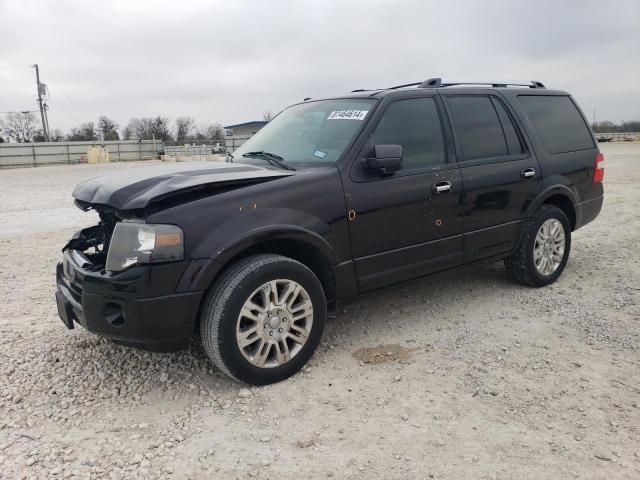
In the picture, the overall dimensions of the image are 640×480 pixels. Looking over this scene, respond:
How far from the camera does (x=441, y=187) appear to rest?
410 centimetres

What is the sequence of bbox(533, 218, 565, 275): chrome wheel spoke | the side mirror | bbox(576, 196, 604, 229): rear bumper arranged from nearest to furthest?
the side mirror
bbox(533, 218, 565, 275): chrome wheel spoke
bbox(576, 196, 604, 229): rear bumper

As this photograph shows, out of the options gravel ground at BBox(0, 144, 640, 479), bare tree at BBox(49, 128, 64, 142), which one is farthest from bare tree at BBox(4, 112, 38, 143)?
gravel ground at BBox(0, 144, 640, 479)

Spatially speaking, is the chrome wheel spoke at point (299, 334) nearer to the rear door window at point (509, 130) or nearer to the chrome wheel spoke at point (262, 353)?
the chrome wheel spoke at point (262, 353)

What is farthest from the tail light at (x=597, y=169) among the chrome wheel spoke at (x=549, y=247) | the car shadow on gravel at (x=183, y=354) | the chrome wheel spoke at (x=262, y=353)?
the chrome wheel spoke at (x=262, y=353)

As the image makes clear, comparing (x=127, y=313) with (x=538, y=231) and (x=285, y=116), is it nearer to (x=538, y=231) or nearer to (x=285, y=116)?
(x=285, y=116)

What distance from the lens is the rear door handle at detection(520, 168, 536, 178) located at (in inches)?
187

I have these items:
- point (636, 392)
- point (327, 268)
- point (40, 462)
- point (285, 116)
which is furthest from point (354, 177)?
point (40, 462)

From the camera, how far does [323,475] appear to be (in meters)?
2.51

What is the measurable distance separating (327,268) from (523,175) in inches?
88.1

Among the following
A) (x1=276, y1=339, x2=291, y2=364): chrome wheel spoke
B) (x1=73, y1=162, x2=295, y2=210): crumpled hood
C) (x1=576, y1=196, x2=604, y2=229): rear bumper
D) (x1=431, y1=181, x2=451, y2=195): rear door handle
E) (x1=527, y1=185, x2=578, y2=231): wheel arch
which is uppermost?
(x1=73, y1=162, x2=295, y2=210): crumpled hood

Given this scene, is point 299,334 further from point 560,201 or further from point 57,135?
point 57,135

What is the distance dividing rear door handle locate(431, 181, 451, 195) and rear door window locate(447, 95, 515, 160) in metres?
0.36

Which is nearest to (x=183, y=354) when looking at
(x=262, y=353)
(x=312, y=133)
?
(x=262, y=353)

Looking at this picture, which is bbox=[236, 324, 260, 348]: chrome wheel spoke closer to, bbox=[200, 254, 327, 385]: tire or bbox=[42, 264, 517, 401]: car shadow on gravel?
bbox=[200, 254, 327, 385]: tire
